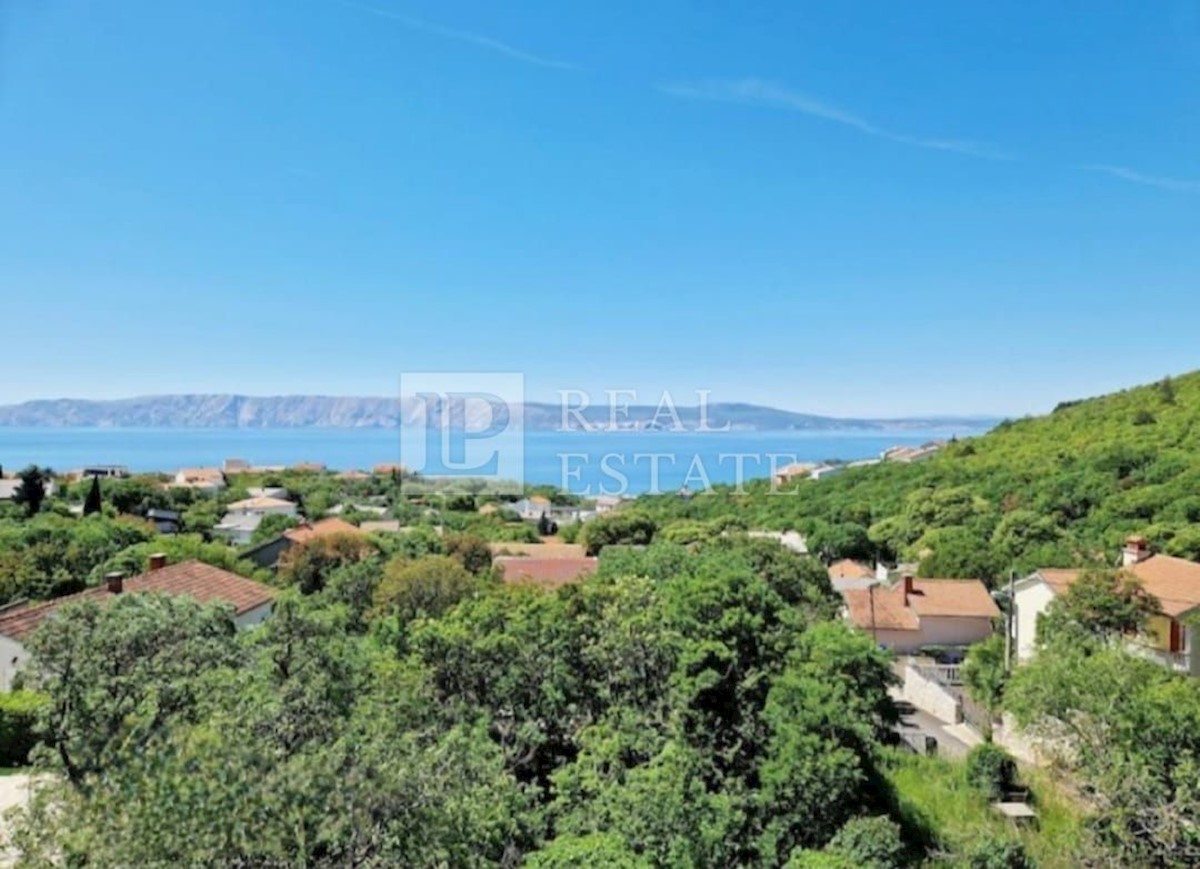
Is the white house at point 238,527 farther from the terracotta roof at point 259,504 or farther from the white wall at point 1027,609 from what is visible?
the white wall at point 1027,609

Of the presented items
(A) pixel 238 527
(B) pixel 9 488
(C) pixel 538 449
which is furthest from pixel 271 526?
(C) pixel 538 449

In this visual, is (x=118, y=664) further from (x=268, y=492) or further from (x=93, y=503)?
(x=268, y=492)

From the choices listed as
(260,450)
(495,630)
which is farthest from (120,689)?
(260,450)

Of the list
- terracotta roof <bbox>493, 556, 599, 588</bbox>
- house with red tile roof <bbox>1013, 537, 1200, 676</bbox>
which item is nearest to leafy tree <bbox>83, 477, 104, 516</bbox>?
terracotta roof <bbox>493, 556, 599, 588</bbox>

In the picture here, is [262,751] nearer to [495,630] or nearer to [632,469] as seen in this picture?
[495,630]

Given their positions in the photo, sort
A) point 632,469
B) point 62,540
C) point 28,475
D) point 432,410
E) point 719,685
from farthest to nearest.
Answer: point 632,469 → point 432,410 → point 28,475 → point 62,540 → point 719,685

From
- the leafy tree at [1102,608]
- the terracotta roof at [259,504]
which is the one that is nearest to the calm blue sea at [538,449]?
the terracotta roof at [259,504]

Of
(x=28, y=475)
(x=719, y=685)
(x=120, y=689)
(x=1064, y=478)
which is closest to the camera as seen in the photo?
(x=120, y=689)
